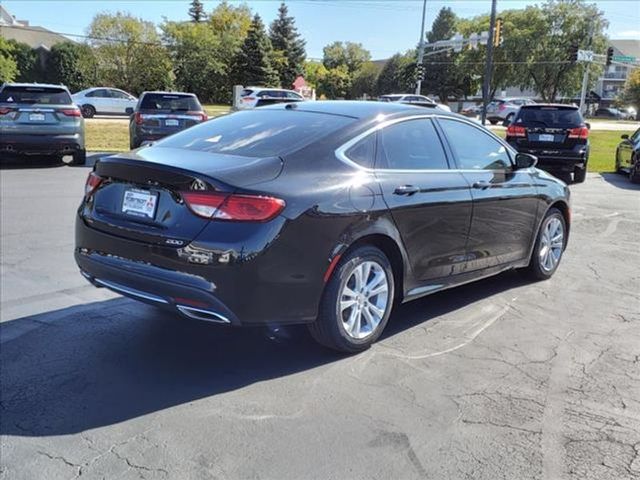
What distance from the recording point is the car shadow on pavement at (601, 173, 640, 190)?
1394cm

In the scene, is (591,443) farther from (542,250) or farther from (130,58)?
(130,58)

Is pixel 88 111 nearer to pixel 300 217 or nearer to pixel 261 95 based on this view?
pixel 261 95

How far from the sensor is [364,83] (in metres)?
83.5

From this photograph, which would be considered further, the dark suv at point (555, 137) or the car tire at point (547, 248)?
the dark suv at point (555, 137)

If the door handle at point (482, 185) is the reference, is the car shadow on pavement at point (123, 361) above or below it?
below

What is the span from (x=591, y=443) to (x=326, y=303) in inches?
63.7

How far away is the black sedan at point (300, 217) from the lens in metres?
3.49

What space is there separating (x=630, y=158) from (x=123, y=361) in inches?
563

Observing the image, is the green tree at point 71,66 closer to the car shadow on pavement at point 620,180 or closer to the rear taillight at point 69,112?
the rear taillight at point 69,112

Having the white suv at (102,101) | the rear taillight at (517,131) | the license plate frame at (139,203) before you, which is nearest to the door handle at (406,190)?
the license plate frame at (139,203)

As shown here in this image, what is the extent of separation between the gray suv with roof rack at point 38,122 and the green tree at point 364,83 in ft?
232

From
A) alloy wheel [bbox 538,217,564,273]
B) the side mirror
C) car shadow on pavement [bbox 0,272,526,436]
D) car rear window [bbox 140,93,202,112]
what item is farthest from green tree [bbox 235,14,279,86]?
car shadow on pavement [bbox 0,272,526,436]

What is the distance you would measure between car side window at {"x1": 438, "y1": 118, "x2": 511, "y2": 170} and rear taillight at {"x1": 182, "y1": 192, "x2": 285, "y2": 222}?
2.04m

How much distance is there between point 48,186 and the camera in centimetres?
1093
